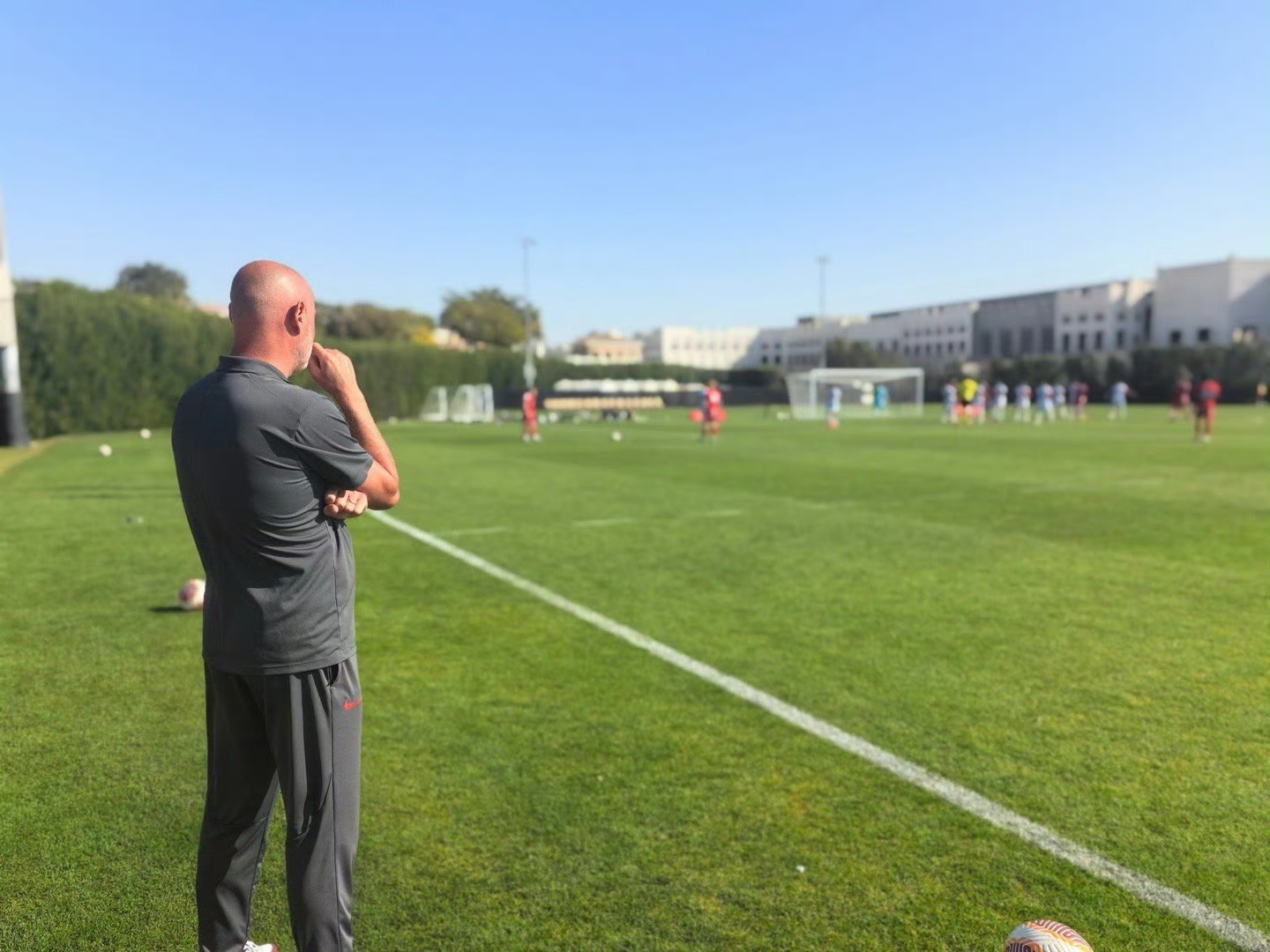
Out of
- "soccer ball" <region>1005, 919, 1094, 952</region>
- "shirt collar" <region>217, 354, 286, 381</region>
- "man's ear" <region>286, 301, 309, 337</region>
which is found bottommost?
"soccer ball" <region>1005, 919, 1094, 952</region>

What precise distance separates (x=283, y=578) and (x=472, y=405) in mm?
41762

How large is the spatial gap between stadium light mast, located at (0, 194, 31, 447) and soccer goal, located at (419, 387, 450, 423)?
67.2ft

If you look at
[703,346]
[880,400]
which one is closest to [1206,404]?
[880,400]

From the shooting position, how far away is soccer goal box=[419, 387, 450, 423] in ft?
145

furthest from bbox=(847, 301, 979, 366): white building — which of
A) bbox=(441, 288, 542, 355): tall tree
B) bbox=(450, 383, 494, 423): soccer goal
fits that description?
bbox=(450, 383, 494, 423): soccer goal

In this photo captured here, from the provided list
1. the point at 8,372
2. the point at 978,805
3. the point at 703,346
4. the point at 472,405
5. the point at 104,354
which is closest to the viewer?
the point at 978,805

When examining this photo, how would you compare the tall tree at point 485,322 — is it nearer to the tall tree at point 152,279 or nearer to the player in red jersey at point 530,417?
the tall tree at point 152,279

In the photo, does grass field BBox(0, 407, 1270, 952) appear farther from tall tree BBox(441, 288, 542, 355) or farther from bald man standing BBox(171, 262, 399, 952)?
tall tree BBox(441, 288, 542, 355)

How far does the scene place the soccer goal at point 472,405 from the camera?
140 feet

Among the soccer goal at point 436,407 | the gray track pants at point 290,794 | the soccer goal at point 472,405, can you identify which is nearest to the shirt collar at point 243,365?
the gray track pants at point 290,794

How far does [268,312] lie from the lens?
234cm

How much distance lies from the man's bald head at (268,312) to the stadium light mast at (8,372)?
23.7m

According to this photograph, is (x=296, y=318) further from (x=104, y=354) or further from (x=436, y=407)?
(x=436, y=407)

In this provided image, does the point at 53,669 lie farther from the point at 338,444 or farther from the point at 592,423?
the point at 592,423
